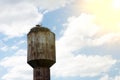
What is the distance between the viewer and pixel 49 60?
34.6m

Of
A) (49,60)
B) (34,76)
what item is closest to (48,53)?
(49,60)

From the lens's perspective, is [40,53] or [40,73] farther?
[40,73]

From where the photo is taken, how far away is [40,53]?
34438 mm

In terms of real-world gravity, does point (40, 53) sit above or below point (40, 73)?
above

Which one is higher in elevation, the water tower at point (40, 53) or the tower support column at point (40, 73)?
the water tower at point (40, 53)

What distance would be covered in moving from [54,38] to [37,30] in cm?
239

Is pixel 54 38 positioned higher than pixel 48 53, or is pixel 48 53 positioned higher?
pixel 54 38

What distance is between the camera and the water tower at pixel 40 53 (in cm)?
3441

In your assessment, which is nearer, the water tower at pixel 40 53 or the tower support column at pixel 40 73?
the water tower at pixel 40 53

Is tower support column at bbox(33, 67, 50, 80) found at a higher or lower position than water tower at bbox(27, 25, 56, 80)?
lower

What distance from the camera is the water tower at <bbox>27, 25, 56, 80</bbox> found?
34.4m

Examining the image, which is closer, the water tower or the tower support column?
the water tower

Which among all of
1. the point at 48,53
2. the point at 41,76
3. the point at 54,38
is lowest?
the point at 41,76

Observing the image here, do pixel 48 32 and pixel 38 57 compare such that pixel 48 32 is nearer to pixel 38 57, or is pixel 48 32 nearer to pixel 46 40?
pixel 46 40
